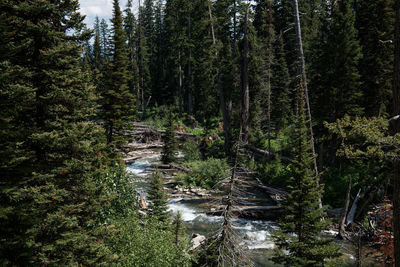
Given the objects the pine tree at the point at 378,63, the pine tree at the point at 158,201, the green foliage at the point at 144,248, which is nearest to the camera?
the green foliage at the point at 144,248

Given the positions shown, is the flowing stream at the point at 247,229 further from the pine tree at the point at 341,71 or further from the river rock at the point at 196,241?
the pine tree at the point at 341,71

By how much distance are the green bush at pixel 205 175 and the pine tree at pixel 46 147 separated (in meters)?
14.0

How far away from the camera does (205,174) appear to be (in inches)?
923

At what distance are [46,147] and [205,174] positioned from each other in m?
16.8

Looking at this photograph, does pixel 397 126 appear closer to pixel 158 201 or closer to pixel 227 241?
pixel 227 241

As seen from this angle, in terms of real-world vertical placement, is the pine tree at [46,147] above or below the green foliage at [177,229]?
above

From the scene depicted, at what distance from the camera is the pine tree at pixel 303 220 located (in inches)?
323

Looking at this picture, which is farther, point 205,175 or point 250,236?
point 205,175

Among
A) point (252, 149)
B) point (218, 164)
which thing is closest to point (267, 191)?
point (218, 164)

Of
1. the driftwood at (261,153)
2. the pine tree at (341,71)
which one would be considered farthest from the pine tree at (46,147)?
the pine tree at (341,71)

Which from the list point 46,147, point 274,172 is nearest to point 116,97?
point 46,147

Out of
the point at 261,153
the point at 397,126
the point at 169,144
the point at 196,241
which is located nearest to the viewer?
the point at 397,126

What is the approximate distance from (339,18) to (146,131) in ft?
85.6

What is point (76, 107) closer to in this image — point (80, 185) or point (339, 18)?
point (80, 185)
